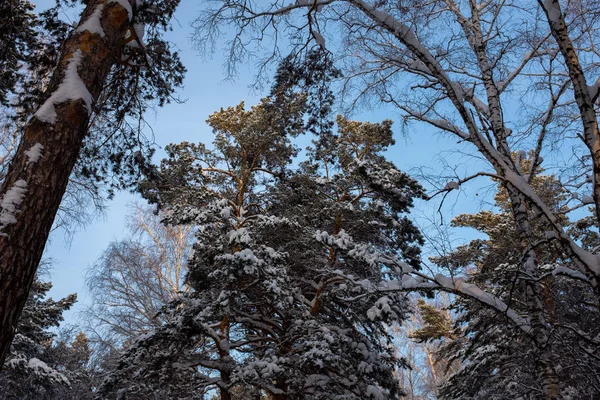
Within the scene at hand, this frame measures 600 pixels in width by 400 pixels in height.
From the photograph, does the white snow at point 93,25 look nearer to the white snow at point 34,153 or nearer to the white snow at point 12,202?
the white snow at point 34,153

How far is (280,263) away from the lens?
8.02 meters

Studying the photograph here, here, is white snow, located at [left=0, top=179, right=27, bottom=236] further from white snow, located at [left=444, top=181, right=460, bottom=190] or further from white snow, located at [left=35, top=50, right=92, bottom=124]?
white snow, located at [left=444, top=181, right=460, bottom=190]

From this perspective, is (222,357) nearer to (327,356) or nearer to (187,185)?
(327,356)

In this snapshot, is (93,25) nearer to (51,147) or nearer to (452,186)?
(51,147)

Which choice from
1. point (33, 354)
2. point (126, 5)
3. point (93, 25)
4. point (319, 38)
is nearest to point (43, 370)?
point (33, 354)

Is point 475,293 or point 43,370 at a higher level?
point 43,370

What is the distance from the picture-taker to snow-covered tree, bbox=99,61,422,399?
7098 millimetres

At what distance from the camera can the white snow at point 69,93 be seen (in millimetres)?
2730

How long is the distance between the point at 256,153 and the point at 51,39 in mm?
5735

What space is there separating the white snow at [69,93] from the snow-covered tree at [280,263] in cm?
285

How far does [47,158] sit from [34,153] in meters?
0.08

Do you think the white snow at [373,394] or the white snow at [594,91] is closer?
the white snow at [594,91]

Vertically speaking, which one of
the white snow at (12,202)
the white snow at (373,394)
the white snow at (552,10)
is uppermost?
the white snow at (552,10)

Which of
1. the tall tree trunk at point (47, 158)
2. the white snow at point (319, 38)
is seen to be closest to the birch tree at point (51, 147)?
the tall tree trunk at point (47, 158)
